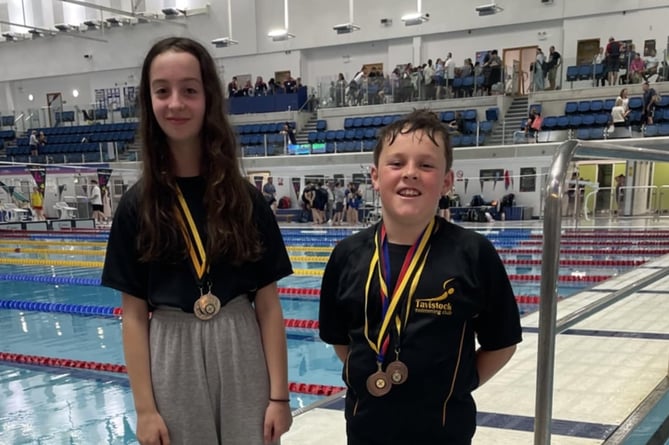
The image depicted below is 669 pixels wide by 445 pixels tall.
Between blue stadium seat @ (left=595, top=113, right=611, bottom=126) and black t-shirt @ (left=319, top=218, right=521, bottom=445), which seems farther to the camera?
blue stadium seat @ (left=595, top=113, right=611, bottom=126)

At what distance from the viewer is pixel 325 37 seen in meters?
21.0

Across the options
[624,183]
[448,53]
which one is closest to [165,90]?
[624,183]

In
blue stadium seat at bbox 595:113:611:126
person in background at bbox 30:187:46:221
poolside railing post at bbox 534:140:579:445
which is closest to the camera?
poolside railing post at bbox 534:140:579:445

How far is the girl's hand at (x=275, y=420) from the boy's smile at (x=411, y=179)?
616 millimetres

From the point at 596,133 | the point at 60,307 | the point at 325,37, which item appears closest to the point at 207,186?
the point at 60,307

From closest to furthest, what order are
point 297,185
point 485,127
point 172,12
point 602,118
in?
point 602,118 → point 485,127 → point 297,185 → point 172,12

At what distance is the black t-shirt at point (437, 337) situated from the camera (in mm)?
1329

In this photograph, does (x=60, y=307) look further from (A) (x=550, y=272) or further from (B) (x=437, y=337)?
(A) (x=550, y=272)

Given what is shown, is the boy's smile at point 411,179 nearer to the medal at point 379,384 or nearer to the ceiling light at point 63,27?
the medal at point 379,384

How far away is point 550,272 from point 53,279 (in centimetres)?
785

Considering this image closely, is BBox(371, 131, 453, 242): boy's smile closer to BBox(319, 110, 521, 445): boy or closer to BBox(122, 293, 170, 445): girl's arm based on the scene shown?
BBox(319, 110, 521, 445): boy

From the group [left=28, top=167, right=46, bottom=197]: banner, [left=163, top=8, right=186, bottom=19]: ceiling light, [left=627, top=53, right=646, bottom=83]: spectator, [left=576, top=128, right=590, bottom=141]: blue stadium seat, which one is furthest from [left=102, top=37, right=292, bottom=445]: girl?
[left=163, top=8, right=186, bottom=19]: ceiling light

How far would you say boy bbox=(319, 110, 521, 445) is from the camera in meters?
1.33

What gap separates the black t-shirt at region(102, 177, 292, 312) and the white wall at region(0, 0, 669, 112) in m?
15.4
